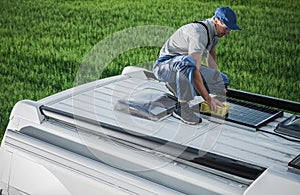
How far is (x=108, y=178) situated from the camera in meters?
2.27

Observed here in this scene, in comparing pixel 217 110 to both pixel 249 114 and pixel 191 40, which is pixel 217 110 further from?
pixel 191 40

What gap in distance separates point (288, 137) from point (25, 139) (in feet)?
3.97

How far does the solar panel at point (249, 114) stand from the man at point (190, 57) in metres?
0.10

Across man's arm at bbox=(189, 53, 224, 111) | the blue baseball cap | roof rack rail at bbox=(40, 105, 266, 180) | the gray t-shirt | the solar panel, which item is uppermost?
the blue baseball cap

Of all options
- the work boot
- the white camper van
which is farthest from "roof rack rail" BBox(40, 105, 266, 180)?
the work boot

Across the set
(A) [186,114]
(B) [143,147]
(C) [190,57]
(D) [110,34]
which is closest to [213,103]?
(A) [186,114]

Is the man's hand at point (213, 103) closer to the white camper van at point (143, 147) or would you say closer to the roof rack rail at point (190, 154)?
the white camper van at point (143, 147)

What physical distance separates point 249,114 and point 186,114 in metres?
0.36

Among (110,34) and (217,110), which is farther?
(110,34)

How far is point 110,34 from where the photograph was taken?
19.7 feet

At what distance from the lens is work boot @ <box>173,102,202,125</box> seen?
8.88 ft

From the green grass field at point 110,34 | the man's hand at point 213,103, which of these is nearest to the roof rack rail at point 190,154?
the man's hand at point 213,103

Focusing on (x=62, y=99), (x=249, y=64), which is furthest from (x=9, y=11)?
(x=62, y=99)

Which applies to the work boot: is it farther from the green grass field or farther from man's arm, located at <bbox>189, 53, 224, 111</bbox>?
the green grass field
